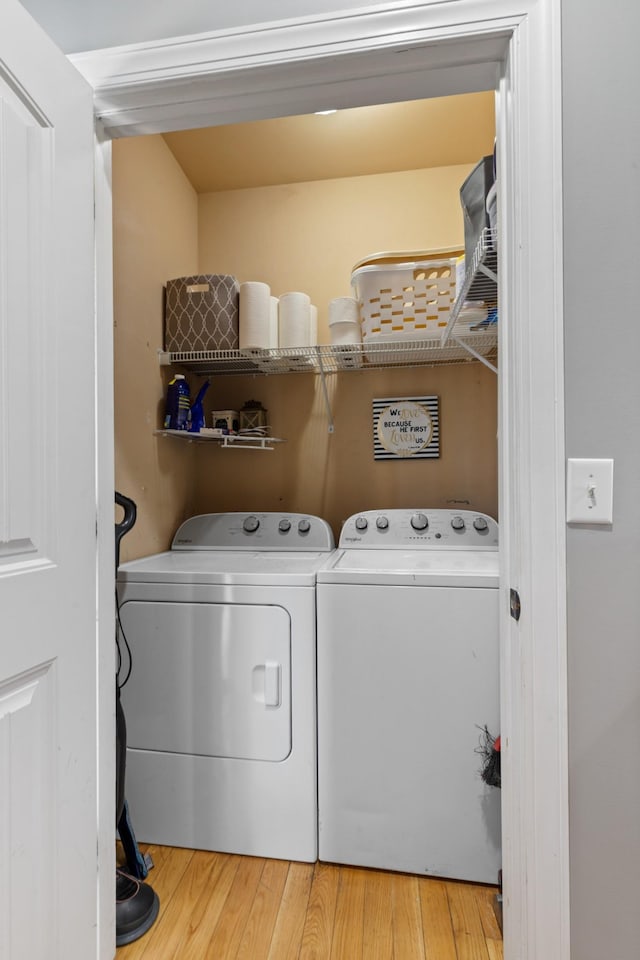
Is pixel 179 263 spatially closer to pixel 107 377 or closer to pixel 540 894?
pixel 107 377

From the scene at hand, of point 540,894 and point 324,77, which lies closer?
point 540,894

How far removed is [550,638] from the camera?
85 centimetres

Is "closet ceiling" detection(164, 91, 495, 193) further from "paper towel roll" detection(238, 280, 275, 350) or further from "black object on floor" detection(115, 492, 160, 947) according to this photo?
"black object on floor" detection(115, 492, 160, 947)

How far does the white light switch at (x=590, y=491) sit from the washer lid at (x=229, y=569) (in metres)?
0.85

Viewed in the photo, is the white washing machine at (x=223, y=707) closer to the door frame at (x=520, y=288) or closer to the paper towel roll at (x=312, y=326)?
the door frame at (x=520, y=288)

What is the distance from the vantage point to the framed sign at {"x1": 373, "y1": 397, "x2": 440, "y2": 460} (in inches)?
88.9

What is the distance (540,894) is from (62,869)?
0.86 metres

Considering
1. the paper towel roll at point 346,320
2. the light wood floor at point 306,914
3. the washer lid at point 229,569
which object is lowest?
the light wood floor at point 306,914

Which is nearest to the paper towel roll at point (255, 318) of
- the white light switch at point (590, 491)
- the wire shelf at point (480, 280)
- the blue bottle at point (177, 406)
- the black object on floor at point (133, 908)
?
the blue bottle at point (177, 406)

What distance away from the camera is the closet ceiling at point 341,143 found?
1.95 meters

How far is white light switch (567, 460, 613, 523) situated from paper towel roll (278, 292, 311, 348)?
1.47 m

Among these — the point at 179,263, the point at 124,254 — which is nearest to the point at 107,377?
the point at 124,254

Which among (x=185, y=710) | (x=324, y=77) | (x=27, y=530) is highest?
(x=324, y=77)

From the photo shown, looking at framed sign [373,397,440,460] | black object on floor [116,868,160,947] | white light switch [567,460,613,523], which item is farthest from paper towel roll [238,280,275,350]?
black object on floor [116,868,160,947]
